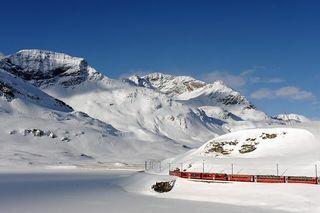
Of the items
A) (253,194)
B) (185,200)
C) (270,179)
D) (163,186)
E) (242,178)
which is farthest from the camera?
(163,186)

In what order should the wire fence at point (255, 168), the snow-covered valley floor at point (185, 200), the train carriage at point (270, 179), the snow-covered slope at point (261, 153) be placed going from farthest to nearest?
the snow-covered slope at point (261, 153) < the wire fence at point (255, 168) < the train carriage at point (270, 179) < the snow-covered valley floor at point (185, 200)

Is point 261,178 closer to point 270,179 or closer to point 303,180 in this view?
point 270,179

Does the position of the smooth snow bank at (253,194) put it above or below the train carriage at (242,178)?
below

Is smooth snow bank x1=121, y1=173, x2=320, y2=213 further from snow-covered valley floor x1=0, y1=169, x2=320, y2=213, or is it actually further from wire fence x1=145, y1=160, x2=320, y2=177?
wire fence x1=145, y1=160, x2=320, y2=177

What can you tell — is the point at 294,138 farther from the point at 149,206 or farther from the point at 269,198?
the point at 149,206

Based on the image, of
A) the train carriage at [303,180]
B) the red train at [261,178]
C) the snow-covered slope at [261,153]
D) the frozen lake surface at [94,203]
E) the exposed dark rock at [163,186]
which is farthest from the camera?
the snow-covered slope at [261,153]

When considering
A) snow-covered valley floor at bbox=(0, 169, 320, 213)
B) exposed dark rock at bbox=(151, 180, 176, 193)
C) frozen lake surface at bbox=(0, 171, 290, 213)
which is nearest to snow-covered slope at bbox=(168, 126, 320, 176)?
exposed dark rock at bbox=(151, 180, 176, 193)

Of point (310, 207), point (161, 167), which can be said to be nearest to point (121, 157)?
point (161, 167)

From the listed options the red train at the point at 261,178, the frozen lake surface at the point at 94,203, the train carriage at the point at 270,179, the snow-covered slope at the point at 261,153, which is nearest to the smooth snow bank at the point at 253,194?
the train carriage at the point at 270,179

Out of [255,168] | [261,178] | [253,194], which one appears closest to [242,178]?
[261,178]

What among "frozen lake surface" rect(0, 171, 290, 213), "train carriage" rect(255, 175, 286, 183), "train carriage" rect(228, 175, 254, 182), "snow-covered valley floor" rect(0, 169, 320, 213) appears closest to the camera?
"frozen lake surface" rect(0, 171, 290, 213)

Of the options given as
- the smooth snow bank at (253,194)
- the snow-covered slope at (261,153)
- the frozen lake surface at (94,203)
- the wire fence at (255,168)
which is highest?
the snow-covered slope at (261,153)

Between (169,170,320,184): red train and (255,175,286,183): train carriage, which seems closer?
(169,170,320,184): red train

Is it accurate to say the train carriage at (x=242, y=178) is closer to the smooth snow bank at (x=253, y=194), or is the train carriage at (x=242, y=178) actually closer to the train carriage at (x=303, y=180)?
the smooth snow bank at (x=253, y=194)
